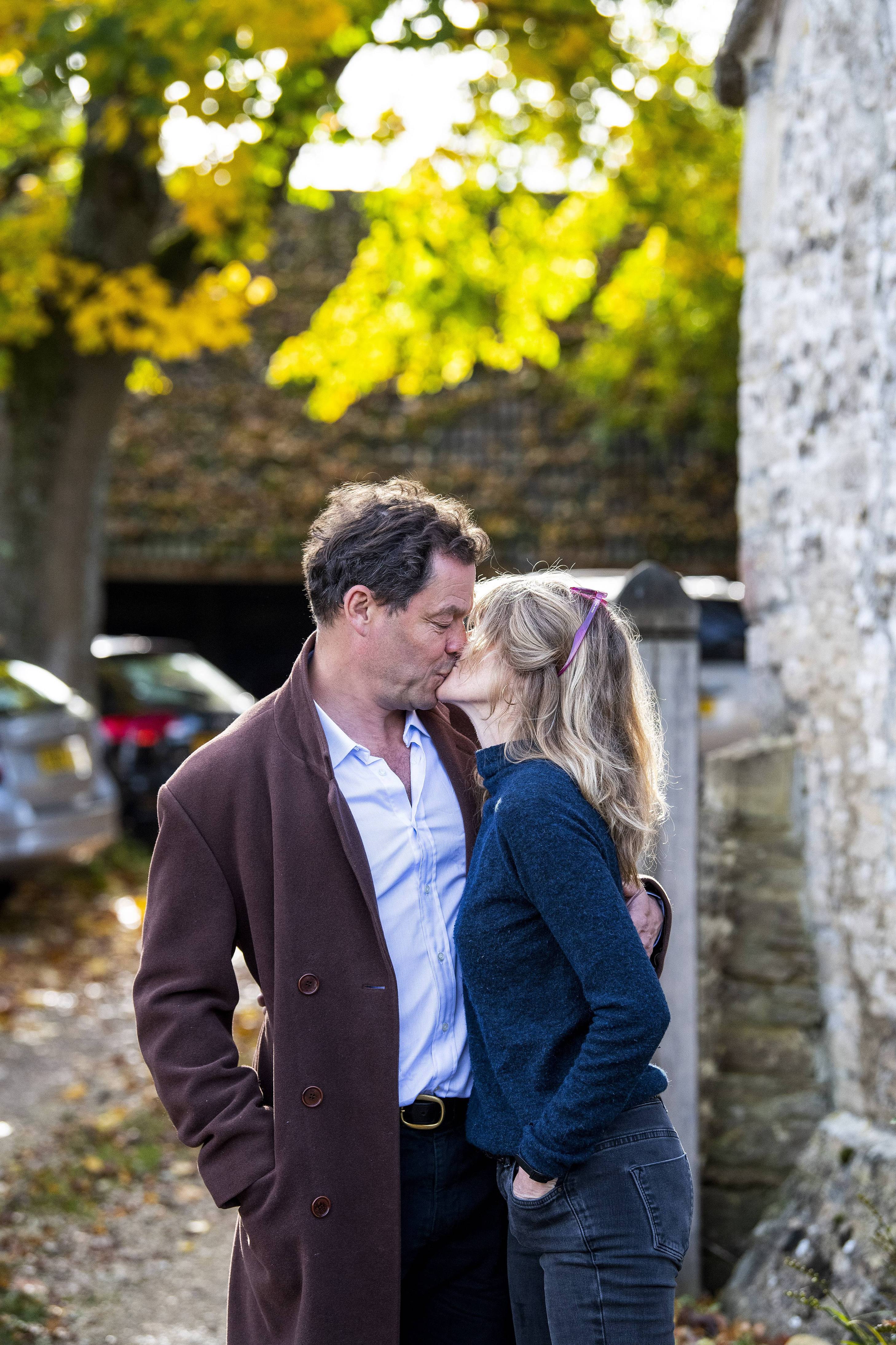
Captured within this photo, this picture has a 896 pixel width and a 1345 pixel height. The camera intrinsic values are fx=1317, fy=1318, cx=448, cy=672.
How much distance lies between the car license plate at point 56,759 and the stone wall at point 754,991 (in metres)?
4.79

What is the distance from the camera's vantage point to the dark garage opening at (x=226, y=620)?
15.8 meters

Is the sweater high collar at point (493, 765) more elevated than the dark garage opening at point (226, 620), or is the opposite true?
the sweater high collar at point (493, 765)

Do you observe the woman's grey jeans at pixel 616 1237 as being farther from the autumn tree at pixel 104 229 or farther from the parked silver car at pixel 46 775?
the parked silver car at pixel 46 775

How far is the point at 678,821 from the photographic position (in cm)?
367

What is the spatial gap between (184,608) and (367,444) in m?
3.31

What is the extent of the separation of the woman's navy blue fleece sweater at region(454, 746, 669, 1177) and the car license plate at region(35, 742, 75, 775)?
5.96m

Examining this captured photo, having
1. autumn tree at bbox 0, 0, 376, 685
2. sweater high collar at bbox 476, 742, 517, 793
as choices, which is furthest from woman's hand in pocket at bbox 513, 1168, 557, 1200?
autumn tree at bbox 0, 0, 376, 685

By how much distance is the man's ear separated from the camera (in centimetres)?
228

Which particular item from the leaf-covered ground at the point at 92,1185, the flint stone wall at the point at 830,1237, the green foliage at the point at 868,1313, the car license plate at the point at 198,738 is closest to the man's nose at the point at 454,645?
the green foliage at the point at 868,1313

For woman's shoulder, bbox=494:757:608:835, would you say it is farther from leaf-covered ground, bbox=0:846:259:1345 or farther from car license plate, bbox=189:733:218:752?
car license plate, bbox=189:733:218:752

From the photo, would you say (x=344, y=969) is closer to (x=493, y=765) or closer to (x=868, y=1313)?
(x=493, y=765)

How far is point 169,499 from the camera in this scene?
45.8 ft

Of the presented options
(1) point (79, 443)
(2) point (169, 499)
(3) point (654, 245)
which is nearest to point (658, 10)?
(3) point (654, 245)

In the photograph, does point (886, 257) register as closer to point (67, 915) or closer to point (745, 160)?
point (745, 160)
